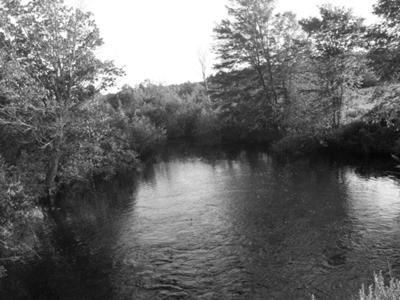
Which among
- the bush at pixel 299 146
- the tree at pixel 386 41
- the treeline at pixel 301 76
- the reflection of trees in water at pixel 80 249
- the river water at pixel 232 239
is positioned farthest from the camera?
the bush at pixel 299 146

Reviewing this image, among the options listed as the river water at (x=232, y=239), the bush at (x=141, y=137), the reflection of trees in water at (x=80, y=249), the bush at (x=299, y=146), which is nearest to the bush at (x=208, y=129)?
the bush at (x=141, y=137)

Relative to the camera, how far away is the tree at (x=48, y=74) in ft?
71.4

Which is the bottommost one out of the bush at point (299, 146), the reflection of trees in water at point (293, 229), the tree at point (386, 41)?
the reflection of trees in water at point (293, 229)

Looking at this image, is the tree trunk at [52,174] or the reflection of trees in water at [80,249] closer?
the reflection of trees in water at [80,249]

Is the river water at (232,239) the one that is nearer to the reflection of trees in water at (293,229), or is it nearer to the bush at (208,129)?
the reflection of trees in water at (293,229)

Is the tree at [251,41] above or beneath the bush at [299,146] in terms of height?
above

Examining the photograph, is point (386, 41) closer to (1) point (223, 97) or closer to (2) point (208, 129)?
(1) point (223, 97)

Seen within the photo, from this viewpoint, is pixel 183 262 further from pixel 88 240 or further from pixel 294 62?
pixel 294 62

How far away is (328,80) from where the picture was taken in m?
30.4

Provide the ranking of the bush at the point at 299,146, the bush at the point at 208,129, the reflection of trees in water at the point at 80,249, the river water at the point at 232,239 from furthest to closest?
the bush at the point at 208,129, the bush at the point at 299,146, the reflection of trees in water at the point at 80,249, the river water at the point at 232,239

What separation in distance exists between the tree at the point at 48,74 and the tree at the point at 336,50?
58.8 ft

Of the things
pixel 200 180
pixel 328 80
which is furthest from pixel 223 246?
pixel 328 80

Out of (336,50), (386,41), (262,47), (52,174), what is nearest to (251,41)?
(262,47)

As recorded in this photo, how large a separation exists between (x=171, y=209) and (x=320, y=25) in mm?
21306
